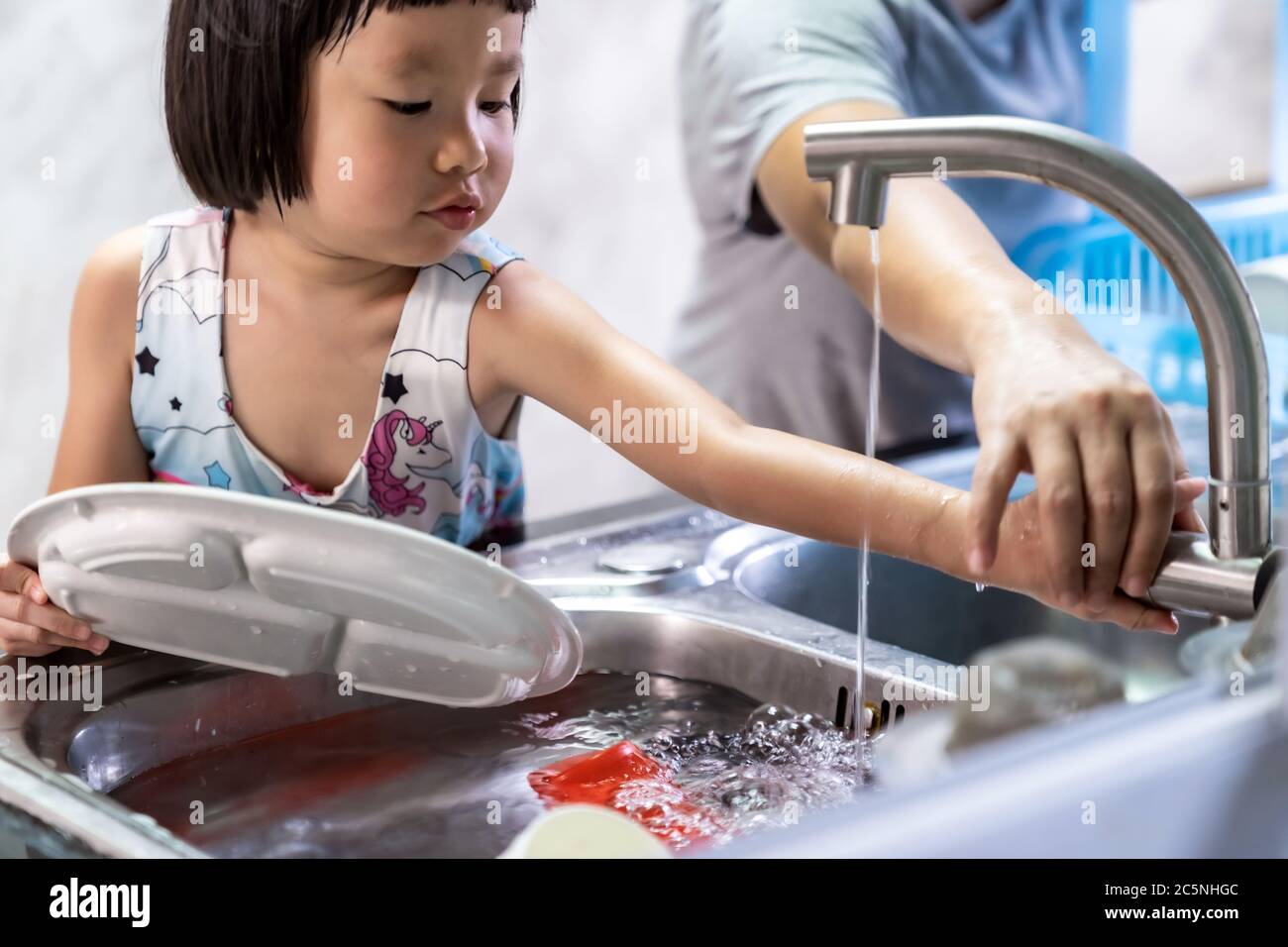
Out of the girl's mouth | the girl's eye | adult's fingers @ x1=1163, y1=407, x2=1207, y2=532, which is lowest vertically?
adult's fingers @ x1=1163, y1=407, x2=1207, y2=532

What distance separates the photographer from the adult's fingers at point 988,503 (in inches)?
25.1

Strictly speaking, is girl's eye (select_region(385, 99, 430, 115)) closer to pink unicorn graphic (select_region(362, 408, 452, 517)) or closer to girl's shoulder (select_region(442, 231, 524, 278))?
girl's shoulder (select_region(442, 231, 524, 278))

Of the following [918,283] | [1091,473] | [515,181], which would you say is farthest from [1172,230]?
[515,181]

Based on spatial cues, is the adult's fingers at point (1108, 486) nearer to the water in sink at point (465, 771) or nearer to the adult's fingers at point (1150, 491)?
the adult's fingers at point (1150, 491)

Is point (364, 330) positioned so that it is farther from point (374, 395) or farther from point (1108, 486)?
point (1108, 486)

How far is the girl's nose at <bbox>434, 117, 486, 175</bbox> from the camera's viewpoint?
89 cm

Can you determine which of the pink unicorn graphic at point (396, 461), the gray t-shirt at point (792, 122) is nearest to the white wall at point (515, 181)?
the gray t-shirt at point (792, 122)

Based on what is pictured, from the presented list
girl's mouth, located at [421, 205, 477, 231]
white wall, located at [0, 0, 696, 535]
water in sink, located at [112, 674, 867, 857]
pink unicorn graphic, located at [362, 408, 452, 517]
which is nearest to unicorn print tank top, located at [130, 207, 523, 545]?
pink unicorn graphic, located at [362, 408, 452, 517]

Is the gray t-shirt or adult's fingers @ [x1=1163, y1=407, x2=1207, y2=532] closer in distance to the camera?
adult's fingers @ [x1=1163, y1=407, x2=1207, y2=532]

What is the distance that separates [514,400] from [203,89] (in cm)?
34

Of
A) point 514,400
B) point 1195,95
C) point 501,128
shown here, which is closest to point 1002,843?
point 501,128

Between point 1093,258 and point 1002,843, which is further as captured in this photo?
point 1093,258

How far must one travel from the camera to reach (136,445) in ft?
3.66
